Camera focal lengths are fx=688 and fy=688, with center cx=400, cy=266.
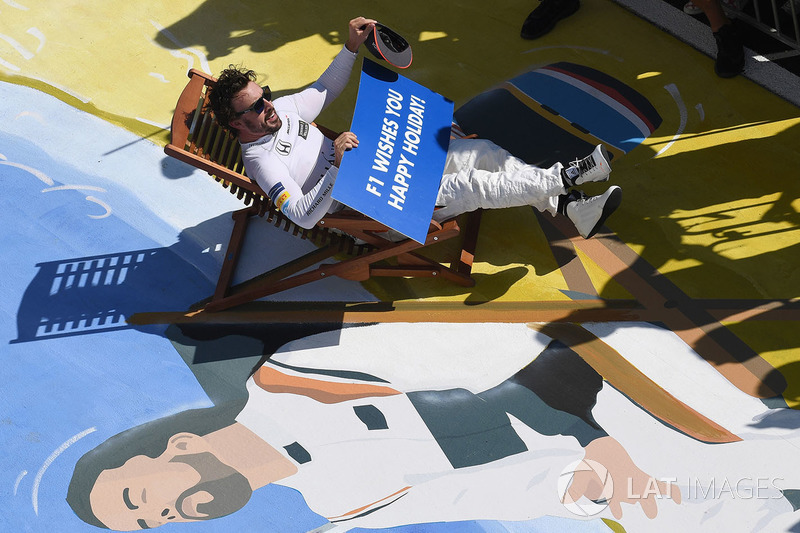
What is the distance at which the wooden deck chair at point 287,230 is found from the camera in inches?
157

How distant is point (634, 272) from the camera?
4.40m

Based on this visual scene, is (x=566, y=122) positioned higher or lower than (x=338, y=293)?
higher

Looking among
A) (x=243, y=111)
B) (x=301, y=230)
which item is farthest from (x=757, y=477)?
(x=243, y=111)

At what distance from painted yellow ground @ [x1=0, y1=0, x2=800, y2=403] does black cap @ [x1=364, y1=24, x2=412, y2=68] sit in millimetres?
1084

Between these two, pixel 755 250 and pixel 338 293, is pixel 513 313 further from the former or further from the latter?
pixel 755 250

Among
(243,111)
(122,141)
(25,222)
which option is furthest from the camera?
(122,141)

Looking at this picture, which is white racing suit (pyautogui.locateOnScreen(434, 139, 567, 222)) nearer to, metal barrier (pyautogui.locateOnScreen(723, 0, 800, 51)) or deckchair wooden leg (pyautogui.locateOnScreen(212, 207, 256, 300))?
deckchair wooden leg (pyautogui.locateOnScreen(212, 207, 256, 300))

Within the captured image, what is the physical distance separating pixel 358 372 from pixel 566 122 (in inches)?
96.1

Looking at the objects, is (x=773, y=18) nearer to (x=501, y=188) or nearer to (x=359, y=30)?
(x=501, y=188)

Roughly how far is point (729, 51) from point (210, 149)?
3.84 meters

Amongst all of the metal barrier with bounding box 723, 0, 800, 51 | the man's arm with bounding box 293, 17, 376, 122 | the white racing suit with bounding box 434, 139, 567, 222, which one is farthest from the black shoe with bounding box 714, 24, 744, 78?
the man's arm with bounding box 293, 17, 376, 122

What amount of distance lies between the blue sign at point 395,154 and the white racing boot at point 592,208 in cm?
80

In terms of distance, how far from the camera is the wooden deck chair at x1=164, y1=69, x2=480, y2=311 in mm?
3994

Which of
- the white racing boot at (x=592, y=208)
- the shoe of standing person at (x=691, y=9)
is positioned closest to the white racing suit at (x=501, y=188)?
the white racing boot at (x=592, y=208)
